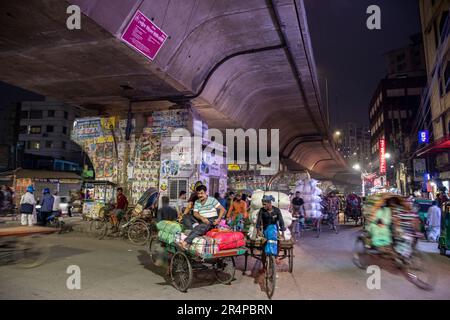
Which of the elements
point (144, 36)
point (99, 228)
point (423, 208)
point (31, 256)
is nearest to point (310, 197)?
point (423, 208)

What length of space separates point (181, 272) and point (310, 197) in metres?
12.1

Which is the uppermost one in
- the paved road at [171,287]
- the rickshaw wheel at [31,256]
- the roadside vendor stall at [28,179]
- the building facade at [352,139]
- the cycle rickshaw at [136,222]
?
the building facade at [352,139]

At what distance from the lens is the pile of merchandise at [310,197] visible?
55.0ft

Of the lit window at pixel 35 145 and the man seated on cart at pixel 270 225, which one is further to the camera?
the lit window at pixel 35 145

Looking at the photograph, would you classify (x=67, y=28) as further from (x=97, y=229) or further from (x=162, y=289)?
(x=97, y=229)

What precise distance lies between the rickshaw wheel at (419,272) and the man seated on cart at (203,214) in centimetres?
420

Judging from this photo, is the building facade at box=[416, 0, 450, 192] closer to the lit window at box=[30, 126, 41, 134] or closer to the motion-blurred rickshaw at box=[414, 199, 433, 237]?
the motion-blurred rickshaw at box=[414, 199, 433, 237]

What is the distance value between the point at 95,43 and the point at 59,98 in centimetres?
627

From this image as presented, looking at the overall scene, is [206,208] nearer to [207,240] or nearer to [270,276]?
[207,240]

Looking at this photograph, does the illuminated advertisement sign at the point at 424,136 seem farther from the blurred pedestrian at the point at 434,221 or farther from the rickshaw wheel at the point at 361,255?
the rickshaw wheel at the point at 361,255

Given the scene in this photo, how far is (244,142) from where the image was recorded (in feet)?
68.7

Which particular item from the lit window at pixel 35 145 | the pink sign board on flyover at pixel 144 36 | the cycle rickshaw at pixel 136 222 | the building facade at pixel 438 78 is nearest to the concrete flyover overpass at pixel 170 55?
the pink sign board on flyover at pixel 144 36

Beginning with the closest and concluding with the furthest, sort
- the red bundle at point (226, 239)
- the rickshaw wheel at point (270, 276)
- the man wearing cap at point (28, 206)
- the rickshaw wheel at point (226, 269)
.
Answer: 1. the rickshaw wheel at point (270, 276)
2. the red bundle at point (226, 239)
3. the rickshaw wheel at point (226, 269)
4. the man wearing cap at point (28, 206)

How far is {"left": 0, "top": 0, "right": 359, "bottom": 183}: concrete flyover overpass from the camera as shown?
7234mm
